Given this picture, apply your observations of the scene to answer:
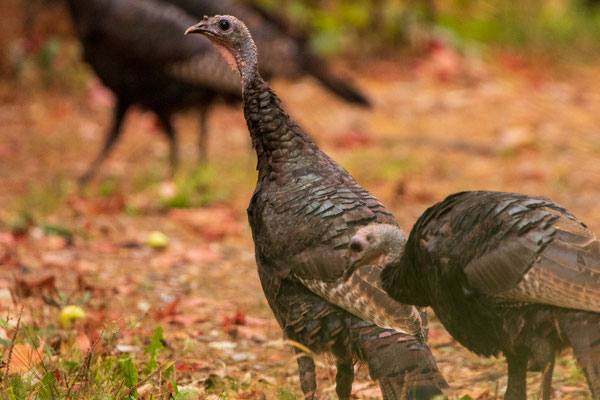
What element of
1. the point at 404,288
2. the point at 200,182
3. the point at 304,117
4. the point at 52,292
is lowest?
the point at 404,288

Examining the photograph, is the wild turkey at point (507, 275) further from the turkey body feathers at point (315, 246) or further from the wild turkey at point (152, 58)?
the wild turkey at point (152, 58)

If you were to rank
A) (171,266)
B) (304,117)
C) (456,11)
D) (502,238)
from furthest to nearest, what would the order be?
(456,11)
(304,117)
(171,266)
(502,238)

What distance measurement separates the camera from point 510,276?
9.72ft

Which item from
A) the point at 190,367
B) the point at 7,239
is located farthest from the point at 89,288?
the point at 7,239

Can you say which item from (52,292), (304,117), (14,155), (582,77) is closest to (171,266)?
(52,292)

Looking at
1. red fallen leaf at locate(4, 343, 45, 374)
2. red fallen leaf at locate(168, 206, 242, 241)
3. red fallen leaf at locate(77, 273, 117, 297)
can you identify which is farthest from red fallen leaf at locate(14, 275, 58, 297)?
red fallen leaf at locate(168, 206, 242, 241)

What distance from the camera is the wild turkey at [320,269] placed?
3.26 metres

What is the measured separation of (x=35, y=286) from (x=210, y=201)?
2.56 m

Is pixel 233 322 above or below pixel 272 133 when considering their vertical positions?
below

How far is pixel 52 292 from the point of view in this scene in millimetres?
4621

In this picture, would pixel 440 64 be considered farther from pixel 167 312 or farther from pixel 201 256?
pixel 167 312

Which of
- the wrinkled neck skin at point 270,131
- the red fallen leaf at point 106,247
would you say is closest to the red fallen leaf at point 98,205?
the red fallen leaf at point 106,247

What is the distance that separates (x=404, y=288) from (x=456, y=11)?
11.0 m

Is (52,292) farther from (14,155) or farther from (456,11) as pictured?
(456,11)
